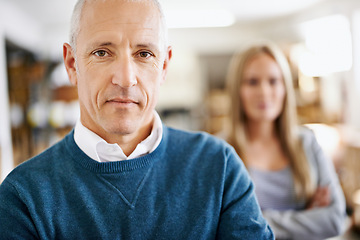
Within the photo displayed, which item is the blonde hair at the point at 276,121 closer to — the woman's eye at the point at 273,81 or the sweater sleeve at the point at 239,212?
the woman's eye at the point at 273,81

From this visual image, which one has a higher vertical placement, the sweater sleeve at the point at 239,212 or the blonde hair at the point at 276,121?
the blonde hair at the point at 276,121

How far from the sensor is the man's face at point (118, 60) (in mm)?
932

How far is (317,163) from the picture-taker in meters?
1.79

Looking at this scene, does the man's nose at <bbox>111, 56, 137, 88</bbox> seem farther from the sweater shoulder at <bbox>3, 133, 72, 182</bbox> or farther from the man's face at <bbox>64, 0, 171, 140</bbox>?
the sweater shoulder at <bbox>3, 133, 72, 182</bbox>

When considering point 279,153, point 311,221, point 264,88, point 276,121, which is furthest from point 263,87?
point 311,221

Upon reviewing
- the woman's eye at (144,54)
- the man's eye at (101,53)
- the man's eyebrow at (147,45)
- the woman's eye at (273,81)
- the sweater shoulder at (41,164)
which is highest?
the man's eyebrow at (147,45)

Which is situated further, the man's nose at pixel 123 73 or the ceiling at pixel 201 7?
the ceiling at pixel 201 7

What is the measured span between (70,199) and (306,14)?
635 centimetres

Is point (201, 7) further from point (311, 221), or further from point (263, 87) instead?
point (311, 221)

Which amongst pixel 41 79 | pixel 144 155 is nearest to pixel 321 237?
pixel 144 155

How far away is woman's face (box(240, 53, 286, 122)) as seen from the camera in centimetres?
182

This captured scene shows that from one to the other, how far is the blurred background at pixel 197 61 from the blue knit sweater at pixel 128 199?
3.12m

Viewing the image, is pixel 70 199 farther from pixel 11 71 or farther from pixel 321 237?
pixel 11 71

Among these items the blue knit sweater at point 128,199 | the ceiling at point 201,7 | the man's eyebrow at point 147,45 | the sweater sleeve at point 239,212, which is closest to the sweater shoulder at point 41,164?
the blue knit sweater at point 128,199
